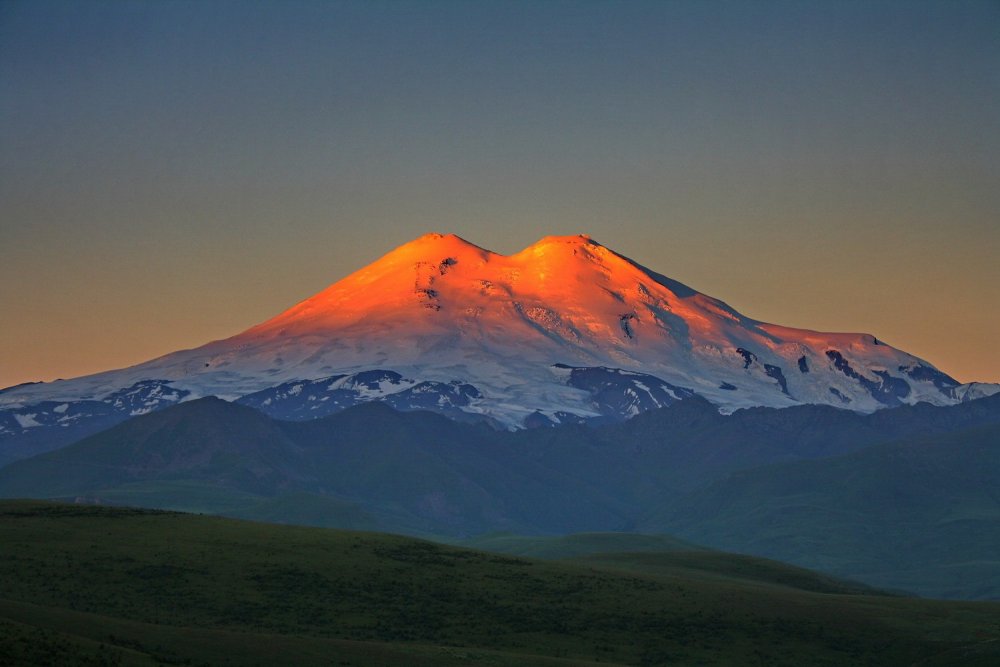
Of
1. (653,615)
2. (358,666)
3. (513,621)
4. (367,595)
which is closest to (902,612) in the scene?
(653,615)

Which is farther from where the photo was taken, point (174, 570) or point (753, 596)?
point (753, 596)

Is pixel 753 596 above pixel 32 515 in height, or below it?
below

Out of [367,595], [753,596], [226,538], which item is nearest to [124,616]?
[367,595]

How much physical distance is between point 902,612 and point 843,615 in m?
7.28

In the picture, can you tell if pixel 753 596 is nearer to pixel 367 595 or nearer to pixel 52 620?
pixel 367 595

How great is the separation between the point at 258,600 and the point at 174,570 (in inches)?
369

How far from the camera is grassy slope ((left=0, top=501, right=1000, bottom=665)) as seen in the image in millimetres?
120375

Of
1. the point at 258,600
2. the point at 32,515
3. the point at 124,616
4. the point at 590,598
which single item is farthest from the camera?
the point at 32,515

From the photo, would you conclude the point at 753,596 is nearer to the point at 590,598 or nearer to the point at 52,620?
the point at 590,598

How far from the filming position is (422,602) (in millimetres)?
133375

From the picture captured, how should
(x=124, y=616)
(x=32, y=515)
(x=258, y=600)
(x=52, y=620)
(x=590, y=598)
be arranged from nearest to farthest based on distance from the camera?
(x=52, y=620), (x=124, y=616), (x=258, y=600), (x=590, y=598), (x=32, y=515)

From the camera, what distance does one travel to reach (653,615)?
135625mm

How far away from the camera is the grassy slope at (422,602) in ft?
395

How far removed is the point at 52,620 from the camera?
300 feet
